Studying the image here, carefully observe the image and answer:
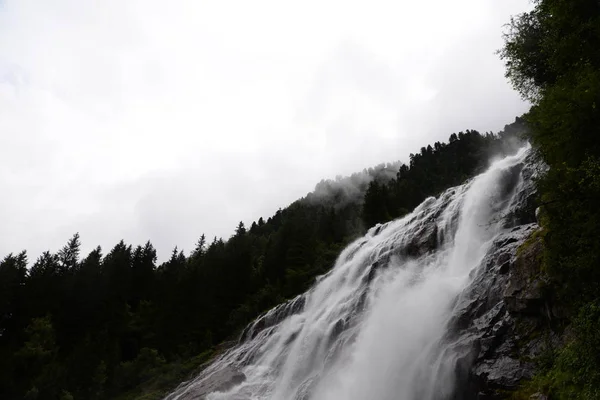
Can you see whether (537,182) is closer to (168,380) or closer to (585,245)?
(585,245)

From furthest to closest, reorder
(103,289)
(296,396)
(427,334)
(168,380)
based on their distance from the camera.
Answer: (103,289) < (168,380) < (296,396) < (427,334)

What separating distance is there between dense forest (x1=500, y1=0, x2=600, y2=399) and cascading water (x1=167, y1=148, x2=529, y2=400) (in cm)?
487

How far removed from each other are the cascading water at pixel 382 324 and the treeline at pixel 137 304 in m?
9.72

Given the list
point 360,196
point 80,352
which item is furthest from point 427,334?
point 360,196

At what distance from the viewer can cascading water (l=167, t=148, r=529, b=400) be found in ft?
64.5

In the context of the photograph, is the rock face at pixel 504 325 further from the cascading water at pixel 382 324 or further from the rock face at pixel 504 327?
the cascading water at pixel 382 324

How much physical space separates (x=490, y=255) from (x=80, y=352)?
128 feet

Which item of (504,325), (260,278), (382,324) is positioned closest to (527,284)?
(504,325)

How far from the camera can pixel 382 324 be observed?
24.2 meters

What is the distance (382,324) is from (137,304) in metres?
47.7

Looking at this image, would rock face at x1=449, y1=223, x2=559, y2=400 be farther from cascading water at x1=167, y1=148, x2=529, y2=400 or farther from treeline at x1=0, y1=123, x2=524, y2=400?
treeline at x1=0, y1=123, x2=524, y2=400

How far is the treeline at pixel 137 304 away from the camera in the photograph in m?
40.6

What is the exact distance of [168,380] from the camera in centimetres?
3769

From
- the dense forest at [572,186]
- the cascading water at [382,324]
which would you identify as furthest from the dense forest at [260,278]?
the cascading water at [382,324]
